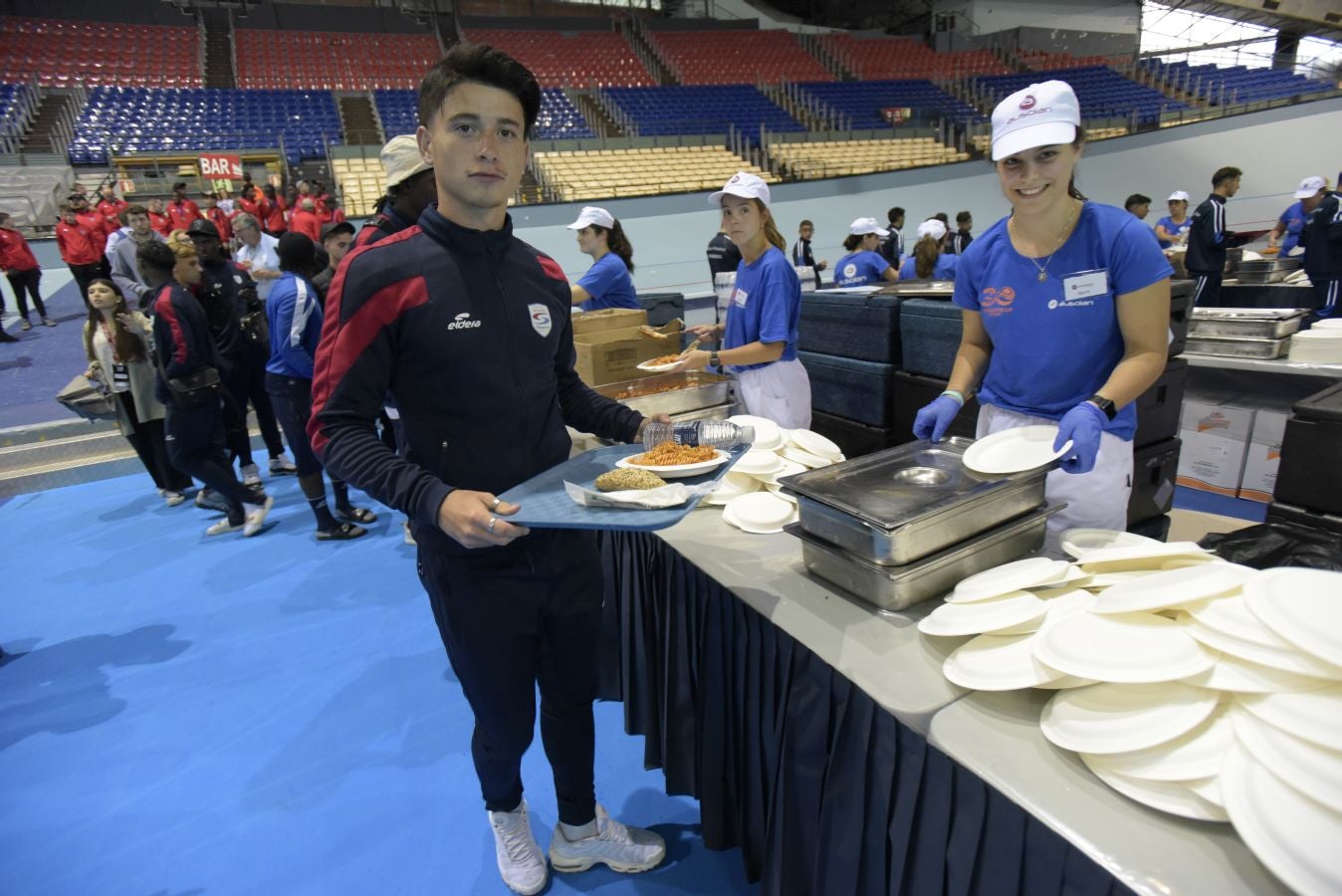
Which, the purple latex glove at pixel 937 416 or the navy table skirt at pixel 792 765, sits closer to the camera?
the navy table skirt at pixel 792 765

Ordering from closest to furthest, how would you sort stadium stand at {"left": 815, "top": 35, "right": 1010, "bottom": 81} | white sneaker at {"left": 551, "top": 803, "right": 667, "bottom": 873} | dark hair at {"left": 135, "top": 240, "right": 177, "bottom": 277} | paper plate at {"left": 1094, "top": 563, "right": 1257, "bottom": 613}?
paper plate at {"left": 1094, "top": 563, "right": 1257, "bottom": 613} < white sneaker at {"left": 551, "top": 803, "right": 667, "bottom": 873} < dark hair at {"left": 135, "top": 240, "right": 177, "bottom": 277} < stadium stand at {"left": 815, "top": 35, "right": 1010, "bottom": 81}

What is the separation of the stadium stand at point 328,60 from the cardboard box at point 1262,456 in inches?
683

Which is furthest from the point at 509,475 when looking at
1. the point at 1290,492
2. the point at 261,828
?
the point at 1290,492

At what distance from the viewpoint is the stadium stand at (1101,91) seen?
1638 cm

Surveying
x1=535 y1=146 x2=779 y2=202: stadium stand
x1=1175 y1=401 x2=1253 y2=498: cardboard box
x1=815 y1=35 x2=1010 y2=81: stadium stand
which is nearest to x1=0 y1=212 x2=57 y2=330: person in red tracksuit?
x1=535 y1=146 x2=779 y2=202: stadium stand

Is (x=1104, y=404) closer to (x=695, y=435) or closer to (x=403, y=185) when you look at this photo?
(x=695, y=435)

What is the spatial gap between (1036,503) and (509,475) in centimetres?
105

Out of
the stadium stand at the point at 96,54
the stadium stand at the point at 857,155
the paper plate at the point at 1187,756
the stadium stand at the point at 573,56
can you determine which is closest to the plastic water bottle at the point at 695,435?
the paper plate at the point at 1187,756

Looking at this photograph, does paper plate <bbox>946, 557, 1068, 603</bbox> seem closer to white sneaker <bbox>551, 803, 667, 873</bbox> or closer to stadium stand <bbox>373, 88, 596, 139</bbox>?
white sneaker <bbox>551, 803, 667, 873</bbox>

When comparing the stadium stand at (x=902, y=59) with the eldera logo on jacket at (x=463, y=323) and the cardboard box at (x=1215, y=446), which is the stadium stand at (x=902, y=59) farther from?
the eldera logo on jacket at (x=463, y=323)

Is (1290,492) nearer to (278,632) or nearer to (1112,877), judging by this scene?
(1112,877)

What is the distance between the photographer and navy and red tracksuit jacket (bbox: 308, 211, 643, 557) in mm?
1141

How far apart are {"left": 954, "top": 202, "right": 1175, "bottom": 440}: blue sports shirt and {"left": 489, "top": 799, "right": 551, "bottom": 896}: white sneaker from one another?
1606mm

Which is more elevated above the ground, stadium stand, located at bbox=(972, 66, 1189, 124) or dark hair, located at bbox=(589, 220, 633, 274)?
stadium stand, located at bbox=(972, 66, 1189, 124)
